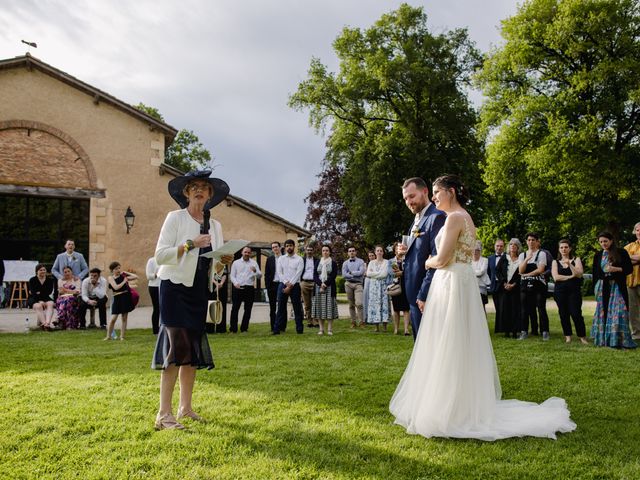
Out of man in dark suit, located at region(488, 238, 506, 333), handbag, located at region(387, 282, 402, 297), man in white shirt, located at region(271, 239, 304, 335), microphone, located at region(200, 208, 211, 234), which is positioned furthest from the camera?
Answer: man in white shirt, located at region(271, 239, 304, 335)

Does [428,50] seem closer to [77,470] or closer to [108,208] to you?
[108,208]

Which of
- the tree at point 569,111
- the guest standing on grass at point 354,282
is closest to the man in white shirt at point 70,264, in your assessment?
the guest standing on grass at point 354,282

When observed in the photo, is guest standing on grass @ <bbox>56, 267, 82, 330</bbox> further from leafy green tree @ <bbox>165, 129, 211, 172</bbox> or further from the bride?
leafy green tree @ <bbox>165, 129, 211, 172</bbox>

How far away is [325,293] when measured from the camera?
12.4 metres

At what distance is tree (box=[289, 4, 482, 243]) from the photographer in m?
29.0

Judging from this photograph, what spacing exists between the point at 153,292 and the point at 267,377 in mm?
5644

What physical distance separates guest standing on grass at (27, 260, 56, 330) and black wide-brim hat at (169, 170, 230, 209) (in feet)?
31.1

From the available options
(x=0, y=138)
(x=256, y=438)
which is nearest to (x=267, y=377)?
(x=256, y=438)

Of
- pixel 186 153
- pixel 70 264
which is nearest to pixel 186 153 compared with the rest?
pixel 186 153

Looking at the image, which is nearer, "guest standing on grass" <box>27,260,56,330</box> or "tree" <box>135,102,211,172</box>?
"guest standing on grass" <box>27,260,56,330</box>

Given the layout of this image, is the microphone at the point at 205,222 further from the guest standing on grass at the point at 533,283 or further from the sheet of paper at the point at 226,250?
the guest standing on grass at the point at 533,283

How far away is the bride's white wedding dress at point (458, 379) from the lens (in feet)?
14.4

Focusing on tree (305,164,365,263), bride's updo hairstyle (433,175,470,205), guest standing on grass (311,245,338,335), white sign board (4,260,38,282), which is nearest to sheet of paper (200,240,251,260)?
bride's updo hairstyle (433,175,470,205)

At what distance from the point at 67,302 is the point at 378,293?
7575 mm
